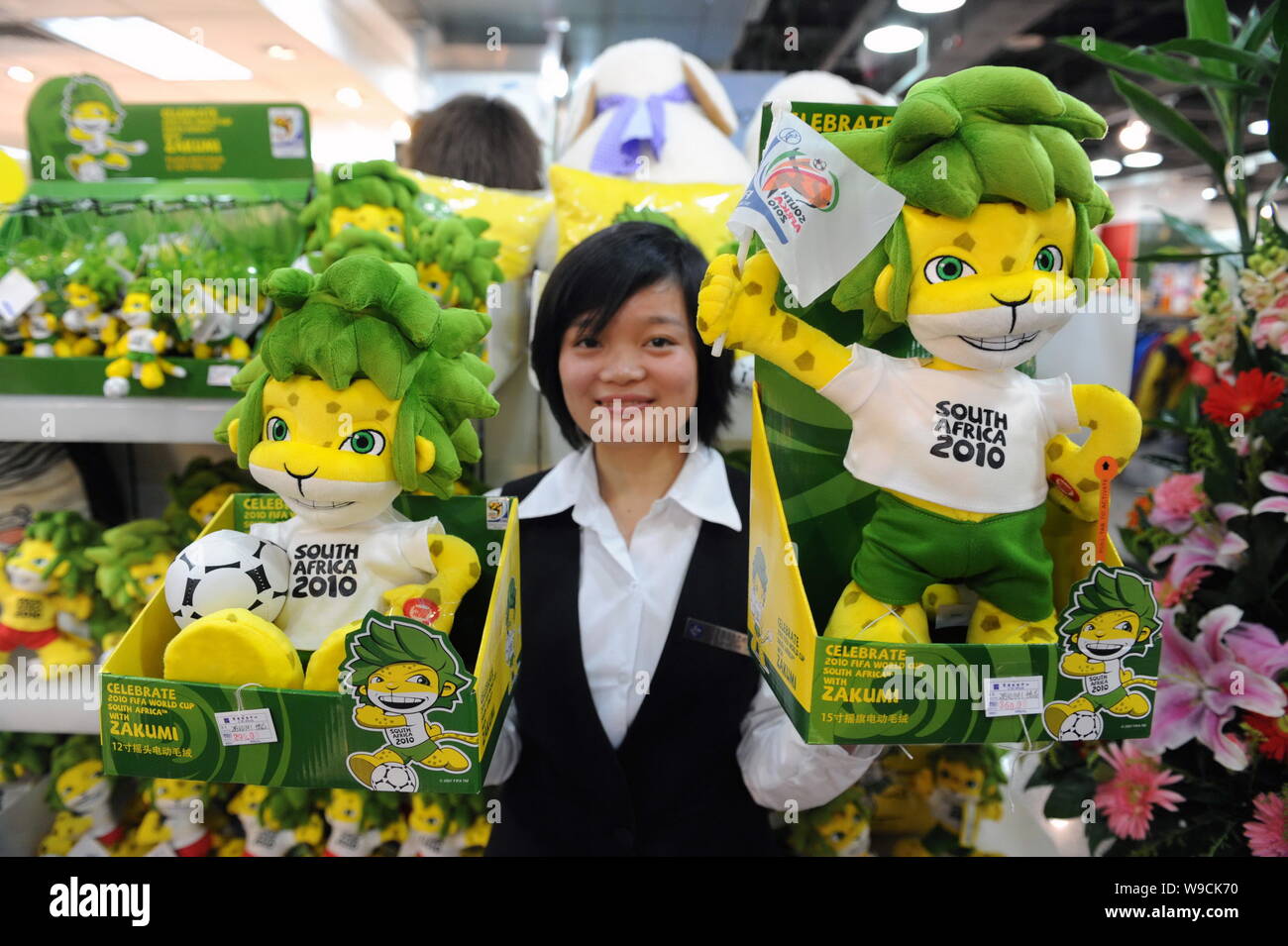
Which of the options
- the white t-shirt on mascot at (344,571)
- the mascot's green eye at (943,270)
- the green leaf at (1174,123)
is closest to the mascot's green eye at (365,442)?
the white t-shirt on mascot at (344,571)

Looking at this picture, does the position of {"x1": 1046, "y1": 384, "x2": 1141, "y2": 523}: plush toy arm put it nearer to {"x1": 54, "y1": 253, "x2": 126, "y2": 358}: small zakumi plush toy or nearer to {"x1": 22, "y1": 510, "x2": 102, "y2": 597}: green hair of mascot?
{"x1": 54, "y1": 253, "x2": 126, "y2": 358}: small zakumi plush toy

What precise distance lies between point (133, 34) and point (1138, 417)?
12.9 feet

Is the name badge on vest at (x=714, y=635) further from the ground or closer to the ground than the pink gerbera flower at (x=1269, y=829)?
further from the ground

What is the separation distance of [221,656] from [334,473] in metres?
0.19

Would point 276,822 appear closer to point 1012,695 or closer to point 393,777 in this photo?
point 393,777

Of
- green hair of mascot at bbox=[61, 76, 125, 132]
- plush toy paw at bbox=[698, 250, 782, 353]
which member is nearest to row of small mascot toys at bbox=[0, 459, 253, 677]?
green hair of mascot at bbox=[61, 76, 125, 132]

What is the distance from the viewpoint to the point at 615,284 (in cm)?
108

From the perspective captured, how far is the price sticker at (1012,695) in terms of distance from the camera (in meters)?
0.77

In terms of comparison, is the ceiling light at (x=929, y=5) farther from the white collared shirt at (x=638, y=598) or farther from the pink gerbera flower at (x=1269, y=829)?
the pink gerbera flower at (x=1269, y=829)

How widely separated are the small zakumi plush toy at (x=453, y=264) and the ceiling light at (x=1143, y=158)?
20.6 ft

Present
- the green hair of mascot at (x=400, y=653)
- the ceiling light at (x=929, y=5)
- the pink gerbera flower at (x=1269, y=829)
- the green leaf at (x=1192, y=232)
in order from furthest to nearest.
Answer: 1. the ceiling light at (x=929, y=5)
2. the green leaf at (x=1192, y=232)
3. the pink gerbera flower at (x=1269, y=829)
4. the green hair of mascot at (x=400, y=653)

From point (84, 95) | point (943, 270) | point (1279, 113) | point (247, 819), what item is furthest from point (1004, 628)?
point (84, 95)

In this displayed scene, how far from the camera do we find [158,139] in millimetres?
1497

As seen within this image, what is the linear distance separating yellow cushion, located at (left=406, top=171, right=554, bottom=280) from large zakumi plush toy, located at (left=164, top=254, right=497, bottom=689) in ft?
2.19
